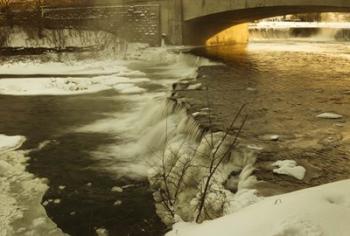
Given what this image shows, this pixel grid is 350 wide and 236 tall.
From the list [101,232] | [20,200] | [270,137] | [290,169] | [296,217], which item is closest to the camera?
[296,217]

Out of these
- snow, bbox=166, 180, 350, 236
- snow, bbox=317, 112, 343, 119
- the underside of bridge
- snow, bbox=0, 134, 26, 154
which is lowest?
snow, bbox=0, 134, 26, 154

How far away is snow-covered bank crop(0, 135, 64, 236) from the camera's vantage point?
6176 millimetres

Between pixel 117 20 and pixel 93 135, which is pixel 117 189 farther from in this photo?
pixel 117 20

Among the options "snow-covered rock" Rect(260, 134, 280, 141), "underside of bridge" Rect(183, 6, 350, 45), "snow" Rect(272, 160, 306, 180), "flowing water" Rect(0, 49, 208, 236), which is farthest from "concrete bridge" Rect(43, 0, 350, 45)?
"snow" Rect(272, 160, 306, 180)

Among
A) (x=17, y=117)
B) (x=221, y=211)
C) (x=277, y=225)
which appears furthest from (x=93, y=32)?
(x=277, y=225)

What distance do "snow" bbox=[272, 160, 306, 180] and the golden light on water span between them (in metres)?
19.1

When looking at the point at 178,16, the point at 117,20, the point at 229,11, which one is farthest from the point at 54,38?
the point at 229,11

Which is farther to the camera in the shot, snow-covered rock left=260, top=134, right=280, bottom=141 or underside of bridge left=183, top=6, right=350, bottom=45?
underside of bridge left=183, top=6, right=350, bottom=45

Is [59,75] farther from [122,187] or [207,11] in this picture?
[122,187]

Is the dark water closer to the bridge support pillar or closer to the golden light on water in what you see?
the bridge support pillar

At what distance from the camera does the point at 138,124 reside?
1106 centimetres

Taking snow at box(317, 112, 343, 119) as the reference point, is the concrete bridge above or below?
above

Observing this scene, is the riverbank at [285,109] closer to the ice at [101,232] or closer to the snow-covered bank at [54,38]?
the ice at [101,232]

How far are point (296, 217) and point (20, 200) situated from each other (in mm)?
4509
